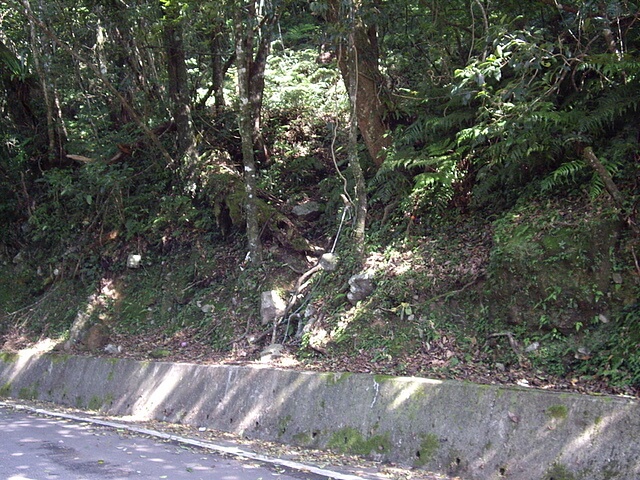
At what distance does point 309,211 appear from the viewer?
41.4 feet

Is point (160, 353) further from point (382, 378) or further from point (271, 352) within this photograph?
point (382, 378)

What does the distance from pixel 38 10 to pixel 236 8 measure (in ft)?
15.0

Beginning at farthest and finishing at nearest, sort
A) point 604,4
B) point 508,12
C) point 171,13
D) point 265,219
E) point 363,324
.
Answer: point 265,219, point 171,13, point 508,12, point 363,324, point 604,4

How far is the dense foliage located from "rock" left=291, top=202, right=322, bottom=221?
0.59ft

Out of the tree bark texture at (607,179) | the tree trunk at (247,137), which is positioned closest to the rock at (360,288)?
the tree trunk at (247,137)

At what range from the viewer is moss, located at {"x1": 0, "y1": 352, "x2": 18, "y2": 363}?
39.7 feet

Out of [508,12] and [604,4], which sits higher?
[508,12]

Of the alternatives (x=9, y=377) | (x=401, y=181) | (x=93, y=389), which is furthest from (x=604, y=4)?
(x=9, y=377)

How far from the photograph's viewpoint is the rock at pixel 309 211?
12.6 metres

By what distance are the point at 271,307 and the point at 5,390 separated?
5440 mm

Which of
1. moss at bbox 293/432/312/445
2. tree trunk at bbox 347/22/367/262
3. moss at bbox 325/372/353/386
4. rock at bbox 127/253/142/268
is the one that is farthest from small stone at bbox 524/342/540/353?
rock at bbox 127/253/142/268

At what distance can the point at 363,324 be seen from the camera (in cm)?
913

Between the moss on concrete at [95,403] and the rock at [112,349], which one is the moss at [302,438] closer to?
the moss on concrete at [95,403]

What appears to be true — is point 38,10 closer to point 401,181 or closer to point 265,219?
point 265,219
